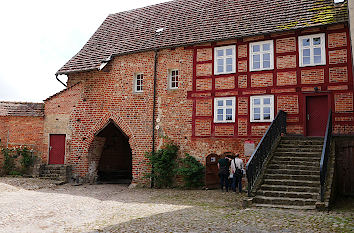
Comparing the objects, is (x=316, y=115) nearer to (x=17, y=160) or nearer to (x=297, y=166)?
(x=297, y=166)

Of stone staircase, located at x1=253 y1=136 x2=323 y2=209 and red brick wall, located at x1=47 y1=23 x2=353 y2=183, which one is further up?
red brick wall, located at x1=47 y1=23 x2=353 y2=183

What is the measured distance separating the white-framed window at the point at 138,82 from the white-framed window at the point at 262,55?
5531 mm

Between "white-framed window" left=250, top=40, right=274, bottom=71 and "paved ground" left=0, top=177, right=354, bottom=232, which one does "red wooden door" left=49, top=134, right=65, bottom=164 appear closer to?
"paved ground" left=0, top=177, right=354, bottom=232

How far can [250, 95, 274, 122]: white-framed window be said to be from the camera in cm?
1346

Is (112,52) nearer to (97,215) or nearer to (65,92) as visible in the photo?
(65,92)

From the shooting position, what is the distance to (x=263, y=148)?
36.2 feet

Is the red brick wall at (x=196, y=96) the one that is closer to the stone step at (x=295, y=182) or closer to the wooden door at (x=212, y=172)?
the wooden door at (x=212, y=172)

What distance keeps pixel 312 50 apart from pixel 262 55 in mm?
1930

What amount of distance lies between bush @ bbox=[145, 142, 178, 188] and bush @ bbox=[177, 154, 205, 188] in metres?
0.60

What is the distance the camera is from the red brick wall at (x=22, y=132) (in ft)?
58.7

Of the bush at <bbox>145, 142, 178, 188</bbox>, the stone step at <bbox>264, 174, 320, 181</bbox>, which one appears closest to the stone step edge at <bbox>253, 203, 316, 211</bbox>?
the stone step at <bbox>264, 174, 320, 181</bbox>

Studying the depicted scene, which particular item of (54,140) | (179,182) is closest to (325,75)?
(179,182)

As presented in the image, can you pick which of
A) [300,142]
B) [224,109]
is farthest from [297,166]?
[224,109]

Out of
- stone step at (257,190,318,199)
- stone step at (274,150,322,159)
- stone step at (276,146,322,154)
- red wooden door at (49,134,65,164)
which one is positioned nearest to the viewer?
stone step at (257,190,318,199)
